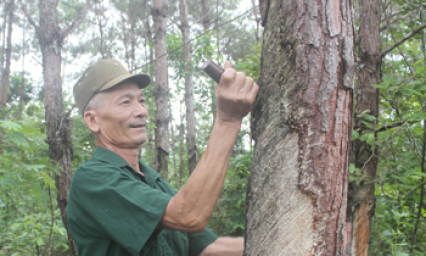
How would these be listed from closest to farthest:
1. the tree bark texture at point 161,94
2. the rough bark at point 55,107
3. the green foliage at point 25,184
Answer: the green foliage at point 25,184 < the rough bark at point 55,107 < the tree bark texture at point 161,94

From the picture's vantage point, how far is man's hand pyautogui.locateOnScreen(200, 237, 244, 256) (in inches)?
71.5

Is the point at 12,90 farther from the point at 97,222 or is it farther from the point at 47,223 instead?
the point at 97,222

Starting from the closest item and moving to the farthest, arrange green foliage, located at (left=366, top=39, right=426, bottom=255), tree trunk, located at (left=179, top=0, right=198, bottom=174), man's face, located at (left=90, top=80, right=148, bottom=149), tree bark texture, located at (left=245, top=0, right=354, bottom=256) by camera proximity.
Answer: tree bark texture, located at (left=245, top=0, right=354, bottom=256), man's face, located at (left=90, top=80, right=148, bottom=149), green foliage, located at (left=366, top=39, right=426, bottom=255), tree trunk, located at (left=179, top=0, right=198, bottom=174)

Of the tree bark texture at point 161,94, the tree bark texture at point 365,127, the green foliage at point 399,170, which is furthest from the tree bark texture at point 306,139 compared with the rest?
the tree bark texture at point 161,94

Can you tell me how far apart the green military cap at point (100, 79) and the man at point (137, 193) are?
0.04 metres

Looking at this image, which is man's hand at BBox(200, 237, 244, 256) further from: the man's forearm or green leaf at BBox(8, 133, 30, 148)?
green leaf at BBox(8, 133, 30, 148)

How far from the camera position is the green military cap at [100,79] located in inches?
71.6

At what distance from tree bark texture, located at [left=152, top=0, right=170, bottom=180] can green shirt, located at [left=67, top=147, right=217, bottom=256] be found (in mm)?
4798

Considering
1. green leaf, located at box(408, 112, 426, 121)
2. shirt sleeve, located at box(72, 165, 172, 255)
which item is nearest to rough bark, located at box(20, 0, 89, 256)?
shirt sleeve, located at box(72, 165, 172, 255)

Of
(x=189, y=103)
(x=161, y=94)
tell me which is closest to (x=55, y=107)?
(x=161, y=94)

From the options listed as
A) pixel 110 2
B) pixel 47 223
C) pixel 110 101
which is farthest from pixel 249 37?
pixel 110 101

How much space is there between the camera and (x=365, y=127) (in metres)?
2.86

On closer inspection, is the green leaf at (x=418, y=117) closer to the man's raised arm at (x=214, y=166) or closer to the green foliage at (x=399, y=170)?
the green foliage at (x=399, y=170)

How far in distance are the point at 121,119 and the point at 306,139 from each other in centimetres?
109
